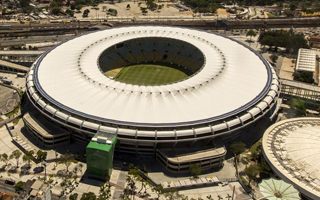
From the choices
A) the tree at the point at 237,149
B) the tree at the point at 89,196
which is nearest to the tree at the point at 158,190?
the tree at the point at 89,196

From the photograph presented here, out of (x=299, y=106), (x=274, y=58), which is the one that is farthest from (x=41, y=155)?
(x=274, y=58)

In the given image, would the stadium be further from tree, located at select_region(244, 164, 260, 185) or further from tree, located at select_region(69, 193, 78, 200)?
tree, located at select_region(69, 193, 78, 200)

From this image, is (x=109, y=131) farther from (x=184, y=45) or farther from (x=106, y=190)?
(x=184, y=45)

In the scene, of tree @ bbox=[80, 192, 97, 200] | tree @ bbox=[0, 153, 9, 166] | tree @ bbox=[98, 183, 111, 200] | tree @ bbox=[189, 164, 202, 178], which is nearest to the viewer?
tree @ bbox=[80, 192, 97, 200]

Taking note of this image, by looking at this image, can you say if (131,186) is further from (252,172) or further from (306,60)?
Answer: (306,60)

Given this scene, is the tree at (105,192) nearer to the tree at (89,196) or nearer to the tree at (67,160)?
the tree at (89,196)

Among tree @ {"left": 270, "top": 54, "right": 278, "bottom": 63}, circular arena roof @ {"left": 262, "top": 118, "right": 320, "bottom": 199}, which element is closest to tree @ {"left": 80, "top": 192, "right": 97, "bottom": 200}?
circular arena roof @ {"left": 262, "top": 118, "right": 320, "bottom": 199}
